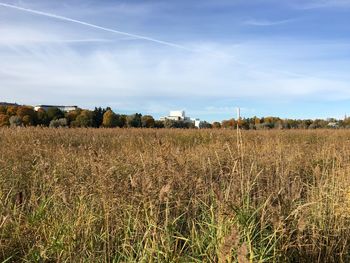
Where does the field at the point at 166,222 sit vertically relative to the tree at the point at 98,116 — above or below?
below

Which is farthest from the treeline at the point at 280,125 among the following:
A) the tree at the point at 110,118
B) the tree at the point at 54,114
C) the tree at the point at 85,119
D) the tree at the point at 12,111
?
the tree at the point at 12,111

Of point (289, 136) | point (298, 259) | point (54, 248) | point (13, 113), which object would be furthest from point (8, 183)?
point (13, 113)

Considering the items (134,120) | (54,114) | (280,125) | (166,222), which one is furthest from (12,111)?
(166,222)

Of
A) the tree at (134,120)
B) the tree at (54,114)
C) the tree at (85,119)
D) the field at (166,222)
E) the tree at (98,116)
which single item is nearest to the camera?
the field at (166,222)

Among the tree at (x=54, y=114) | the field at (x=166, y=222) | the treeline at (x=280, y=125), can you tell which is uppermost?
the tree at (x=54, y=114)

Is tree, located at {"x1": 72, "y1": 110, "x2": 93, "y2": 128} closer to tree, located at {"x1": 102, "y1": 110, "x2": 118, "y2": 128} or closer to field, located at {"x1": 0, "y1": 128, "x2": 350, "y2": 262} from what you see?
tree, located at {"x1": 102, "y1": 110, "x2": 118, "y2": 128}

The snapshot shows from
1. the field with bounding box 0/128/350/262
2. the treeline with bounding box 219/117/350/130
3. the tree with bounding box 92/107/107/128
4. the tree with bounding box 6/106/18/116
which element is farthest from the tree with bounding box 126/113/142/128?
the field with bounding box 0/128/350/262

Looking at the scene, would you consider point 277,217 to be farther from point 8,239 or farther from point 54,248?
point 8,239

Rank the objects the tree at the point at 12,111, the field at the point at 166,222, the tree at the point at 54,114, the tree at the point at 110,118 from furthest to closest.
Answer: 1. the tree at the point at 54,114
2. the tree at the point at 12,111
3. the tree at the point at 110,118
4. the field at the point at 166,222

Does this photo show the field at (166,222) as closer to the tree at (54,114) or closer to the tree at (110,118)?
the tree at (110,118)

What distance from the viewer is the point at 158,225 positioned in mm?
3658

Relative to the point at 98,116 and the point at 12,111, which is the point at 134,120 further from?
the point at 12,111

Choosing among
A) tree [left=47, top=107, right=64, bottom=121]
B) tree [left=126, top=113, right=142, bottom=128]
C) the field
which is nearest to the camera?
the field

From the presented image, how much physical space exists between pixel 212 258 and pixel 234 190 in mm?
1097
